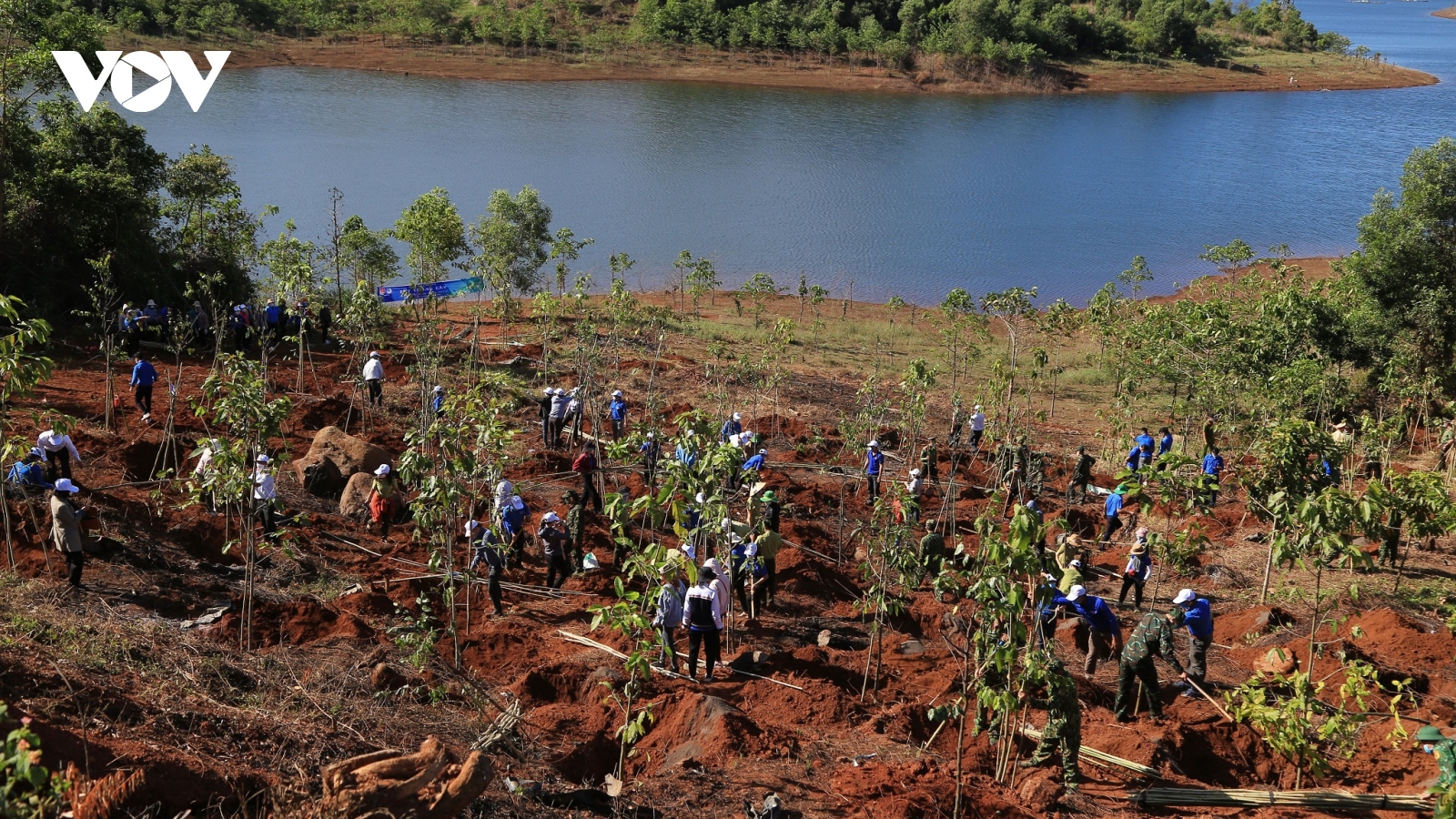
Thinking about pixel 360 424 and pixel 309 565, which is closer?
pixel 309 565

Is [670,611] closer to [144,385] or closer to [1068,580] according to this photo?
[1068,580]

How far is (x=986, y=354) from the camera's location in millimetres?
31312

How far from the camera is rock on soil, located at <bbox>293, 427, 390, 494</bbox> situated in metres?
16.1

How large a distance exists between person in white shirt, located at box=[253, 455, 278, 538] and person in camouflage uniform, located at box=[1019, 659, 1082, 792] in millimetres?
7649

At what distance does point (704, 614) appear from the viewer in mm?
10594

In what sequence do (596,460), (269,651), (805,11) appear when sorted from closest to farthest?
(269,651), (596,460), (805,11)

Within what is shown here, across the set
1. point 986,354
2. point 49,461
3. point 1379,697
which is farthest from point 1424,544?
point 49,461

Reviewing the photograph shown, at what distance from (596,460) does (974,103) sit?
6714 centimetres

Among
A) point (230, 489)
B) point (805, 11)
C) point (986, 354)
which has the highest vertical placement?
point (805, 11)

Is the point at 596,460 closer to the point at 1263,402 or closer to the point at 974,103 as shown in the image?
the point at 1263,402

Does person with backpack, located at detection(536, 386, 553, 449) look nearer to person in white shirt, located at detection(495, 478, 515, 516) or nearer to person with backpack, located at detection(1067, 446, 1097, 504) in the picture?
person in white shirt, located at detection(495, 478, 515, 516)

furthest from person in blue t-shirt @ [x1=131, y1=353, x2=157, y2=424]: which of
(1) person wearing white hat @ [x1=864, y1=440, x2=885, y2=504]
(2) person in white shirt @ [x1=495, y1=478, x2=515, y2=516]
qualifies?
(1) person wearing white hat @ [x1=864, y1=440, x2=885, y2=504]

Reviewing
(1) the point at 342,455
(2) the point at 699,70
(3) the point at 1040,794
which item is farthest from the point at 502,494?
(2) the point at 699,70

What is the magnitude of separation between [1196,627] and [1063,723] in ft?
10.5
